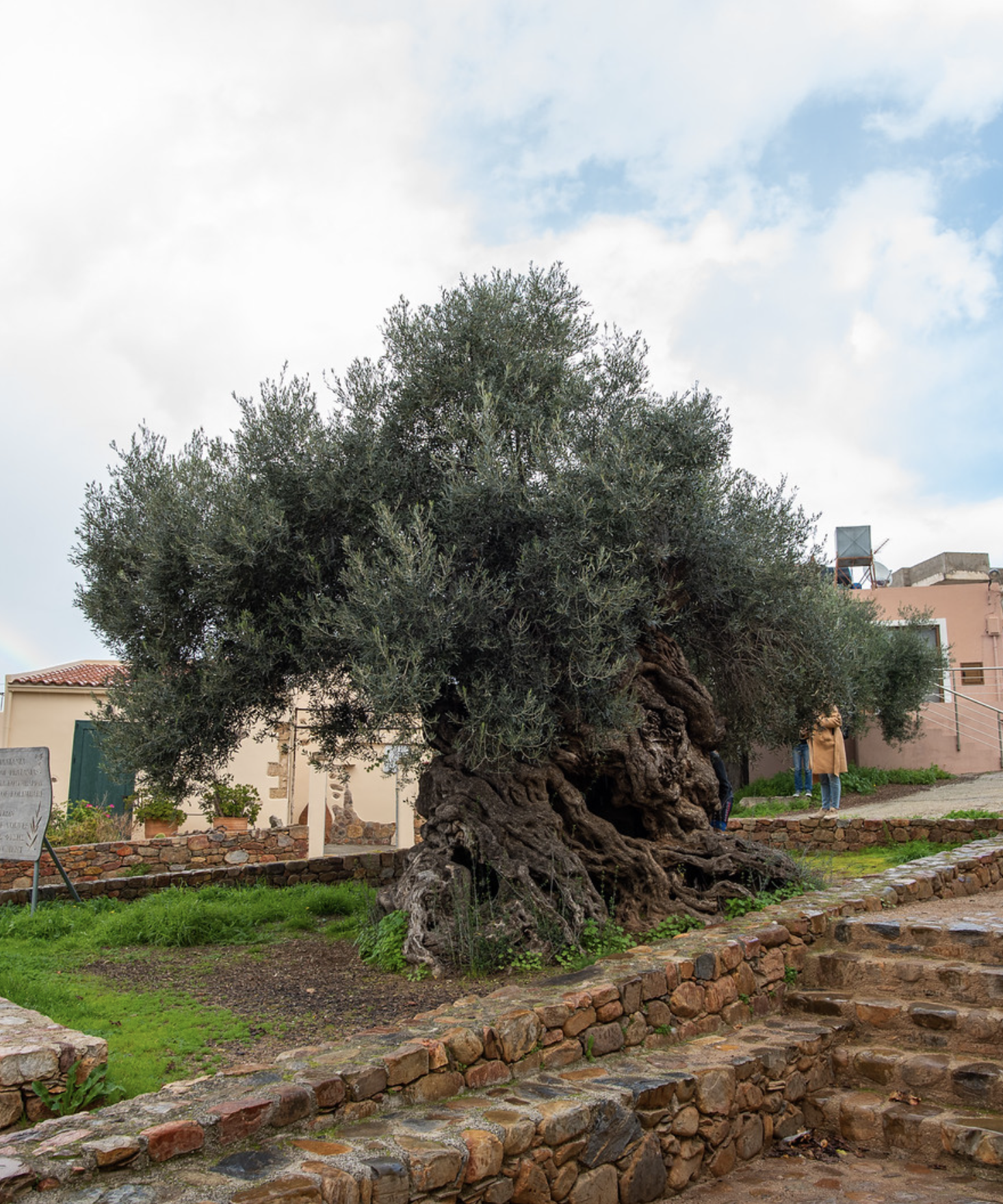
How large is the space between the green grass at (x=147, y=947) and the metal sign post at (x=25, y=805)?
2.10 feet

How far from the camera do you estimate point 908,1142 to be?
5180 mm

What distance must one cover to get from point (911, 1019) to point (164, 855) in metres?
10.5

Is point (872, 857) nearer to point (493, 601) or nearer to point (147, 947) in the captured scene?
point (493, 601)

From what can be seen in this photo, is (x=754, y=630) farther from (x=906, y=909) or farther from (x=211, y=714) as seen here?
(x=211, y=714)

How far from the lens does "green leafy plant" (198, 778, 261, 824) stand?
52.5ft

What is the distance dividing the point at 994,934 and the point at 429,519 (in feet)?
17.5

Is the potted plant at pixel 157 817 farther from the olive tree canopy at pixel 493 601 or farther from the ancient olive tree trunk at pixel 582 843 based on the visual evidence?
the ancient olive tree trunk at pixel 582 843

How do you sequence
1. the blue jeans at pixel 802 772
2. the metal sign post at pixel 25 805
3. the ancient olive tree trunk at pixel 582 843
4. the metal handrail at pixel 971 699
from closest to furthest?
the ancient olive tree trunk at pixel 582 843 → the metal sign post at pixel 25 805 → the blue jeans at pixel 802 772 → the metal handrail at pixel 971 699

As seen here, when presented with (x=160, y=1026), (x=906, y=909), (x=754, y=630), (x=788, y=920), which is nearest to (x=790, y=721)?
(x=754, y=630)

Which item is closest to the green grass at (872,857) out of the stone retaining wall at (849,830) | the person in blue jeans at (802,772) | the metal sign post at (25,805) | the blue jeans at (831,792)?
the stone retaining wall at (849,830)

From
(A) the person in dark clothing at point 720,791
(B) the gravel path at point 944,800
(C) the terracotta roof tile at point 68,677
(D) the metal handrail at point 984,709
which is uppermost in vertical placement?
(C) the terracotta roof tile at point 68,677

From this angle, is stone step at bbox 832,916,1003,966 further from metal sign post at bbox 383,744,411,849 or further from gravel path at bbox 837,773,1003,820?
gravel path at bbox 837,773,1003,820

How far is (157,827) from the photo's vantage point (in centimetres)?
1528

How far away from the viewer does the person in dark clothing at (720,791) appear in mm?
9930
